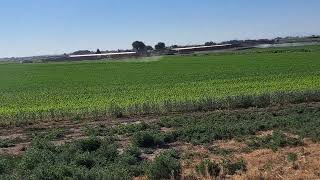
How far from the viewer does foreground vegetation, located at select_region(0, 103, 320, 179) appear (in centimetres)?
1173

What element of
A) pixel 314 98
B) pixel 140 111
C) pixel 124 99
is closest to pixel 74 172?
pixel 140 111

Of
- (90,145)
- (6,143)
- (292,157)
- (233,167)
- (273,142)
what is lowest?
(6,143)

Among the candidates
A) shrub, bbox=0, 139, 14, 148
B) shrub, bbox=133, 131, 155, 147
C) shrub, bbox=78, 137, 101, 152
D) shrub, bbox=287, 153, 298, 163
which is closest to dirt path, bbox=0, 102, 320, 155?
shrub, bbox=0, 139, 14, 148

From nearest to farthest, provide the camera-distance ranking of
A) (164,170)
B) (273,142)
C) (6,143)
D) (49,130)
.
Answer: (164,170) → (273,142) → (6,143) → (49,130)

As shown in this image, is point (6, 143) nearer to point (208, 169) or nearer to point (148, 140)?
point (148, 140)

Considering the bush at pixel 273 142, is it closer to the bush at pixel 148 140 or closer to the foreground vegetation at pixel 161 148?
the foreground vegetation at pixel 161 148

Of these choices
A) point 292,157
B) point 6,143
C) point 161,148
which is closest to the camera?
point 292,157

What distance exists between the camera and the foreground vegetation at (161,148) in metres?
11.7

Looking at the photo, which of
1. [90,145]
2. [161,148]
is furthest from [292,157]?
[90,145]

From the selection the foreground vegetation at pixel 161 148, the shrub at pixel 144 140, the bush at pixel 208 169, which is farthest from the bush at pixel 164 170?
the shrub at pixel 144 140

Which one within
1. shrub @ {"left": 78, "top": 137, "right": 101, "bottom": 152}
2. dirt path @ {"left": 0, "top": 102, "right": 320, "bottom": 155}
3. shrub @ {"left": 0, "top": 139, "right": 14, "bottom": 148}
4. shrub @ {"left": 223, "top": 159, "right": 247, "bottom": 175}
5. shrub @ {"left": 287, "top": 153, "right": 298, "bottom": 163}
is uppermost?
shrub @ {"left": 223, "top": 159, "right": 247, "bottom": 175}

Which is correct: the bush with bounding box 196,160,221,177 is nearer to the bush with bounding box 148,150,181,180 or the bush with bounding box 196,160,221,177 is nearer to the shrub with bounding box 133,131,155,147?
the bush with bounding box 148,150,181,180

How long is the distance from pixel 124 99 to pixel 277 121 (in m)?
17.2

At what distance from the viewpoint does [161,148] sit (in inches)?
698
